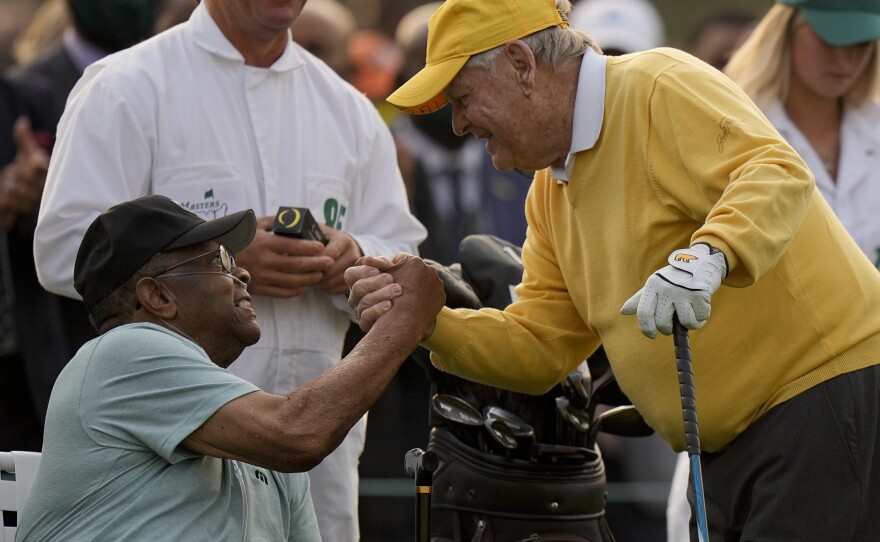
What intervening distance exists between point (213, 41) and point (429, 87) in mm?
1242

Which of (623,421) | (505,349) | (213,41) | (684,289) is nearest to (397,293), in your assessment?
(505,349)

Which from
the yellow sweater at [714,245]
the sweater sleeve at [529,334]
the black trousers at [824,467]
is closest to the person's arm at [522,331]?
the sweater sleeve at [529,334]

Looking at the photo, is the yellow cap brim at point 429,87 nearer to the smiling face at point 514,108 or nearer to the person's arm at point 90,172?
the smiling face at point 514,108

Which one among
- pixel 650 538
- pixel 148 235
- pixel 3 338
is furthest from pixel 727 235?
pixel 650 538

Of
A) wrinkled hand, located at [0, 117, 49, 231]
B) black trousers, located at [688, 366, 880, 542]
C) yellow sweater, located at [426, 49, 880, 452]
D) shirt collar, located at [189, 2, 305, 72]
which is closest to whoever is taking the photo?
yellow sweater, located at [426, 49, 880, 452]

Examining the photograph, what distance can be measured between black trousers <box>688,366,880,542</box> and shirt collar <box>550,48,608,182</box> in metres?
0.80

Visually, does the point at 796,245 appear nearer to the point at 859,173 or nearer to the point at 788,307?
the point at 788,307

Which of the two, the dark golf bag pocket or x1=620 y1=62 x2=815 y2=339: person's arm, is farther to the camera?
the dark golf bag pocket

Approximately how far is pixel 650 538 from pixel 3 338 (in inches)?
119

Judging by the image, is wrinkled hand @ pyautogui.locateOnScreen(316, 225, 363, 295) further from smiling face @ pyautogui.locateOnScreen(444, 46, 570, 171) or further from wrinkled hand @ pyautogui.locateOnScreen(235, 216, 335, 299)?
smiling face @ pyautogui.locateOnScreen(444, 46, 570, 171)

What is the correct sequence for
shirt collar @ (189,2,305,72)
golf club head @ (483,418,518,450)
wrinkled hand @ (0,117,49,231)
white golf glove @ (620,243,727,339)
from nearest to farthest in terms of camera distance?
white golf glove @ (620,243,727,339), golf club head @ (483,418,518,450), shirt collar @ (189,2,305,72), wrinkled hand @ (0,117,49,231)

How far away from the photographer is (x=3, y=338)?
5.88m

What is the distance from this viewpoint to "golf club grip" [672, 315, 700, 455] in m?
3.57

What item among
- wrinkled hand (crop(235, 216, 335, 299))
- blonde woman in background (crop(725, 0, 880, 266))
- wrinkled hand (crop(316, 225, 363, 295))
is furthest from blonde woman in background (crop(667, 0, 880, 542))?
wrinkled hand (crop(235, 216, 335, 299))
